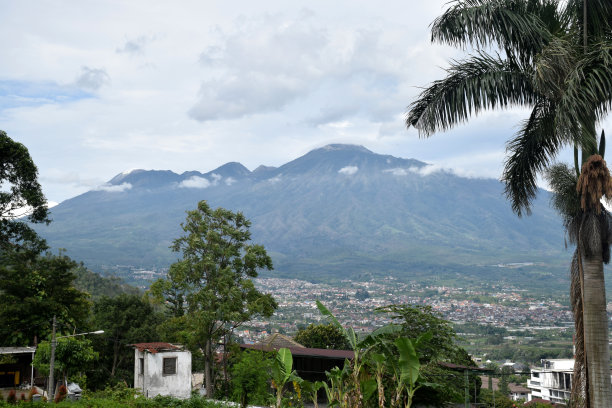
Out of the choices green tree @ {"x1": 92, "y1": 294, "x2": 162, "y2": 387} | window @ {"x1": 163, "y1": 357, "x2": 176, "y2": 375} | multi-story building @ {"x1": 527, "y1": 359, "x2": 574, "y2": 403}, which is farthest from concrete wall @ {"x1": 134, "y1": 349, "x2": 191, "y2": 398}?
multi-story building @ {"x1": 527, "y1": 359, "x2": 574, "y2": 403}

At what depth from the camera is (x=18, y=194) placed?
18562 mm

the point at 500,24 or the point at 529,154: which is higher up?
the point at 500,24

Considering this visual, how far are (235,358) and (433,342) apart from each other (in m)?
8.52

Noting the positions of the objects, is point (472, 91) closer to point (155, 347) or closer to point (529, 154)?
point (529, 154)

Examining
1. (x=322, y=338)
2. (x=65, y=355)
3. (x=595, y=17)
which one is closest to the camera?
(x=595, y=17)

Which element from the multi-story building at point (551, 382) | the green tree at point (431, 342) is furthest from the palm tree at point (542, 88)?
the multi-story building at point (551, 382)

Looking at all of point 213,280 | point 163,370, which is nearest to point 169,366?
point 163,370

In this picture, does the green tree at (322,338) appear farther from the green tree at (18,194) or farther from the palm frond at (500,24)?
the palm frond at (500,24)

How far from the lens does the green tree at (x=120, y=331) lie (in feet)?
89.9

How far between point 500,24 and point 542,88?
109 cm

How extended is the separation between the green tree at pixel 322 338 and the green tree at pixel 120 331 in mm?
8525

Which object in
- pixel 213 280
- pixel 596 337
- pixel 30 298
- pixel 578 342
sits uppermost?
pixel 213 280

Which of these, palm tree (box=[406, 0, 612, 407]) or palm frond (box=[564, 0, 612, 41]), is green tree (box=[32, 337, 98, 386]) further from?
palm frond (box=[564, 0, 612, 41])

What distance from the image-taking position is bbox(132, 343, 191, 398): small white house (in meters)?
19.3
